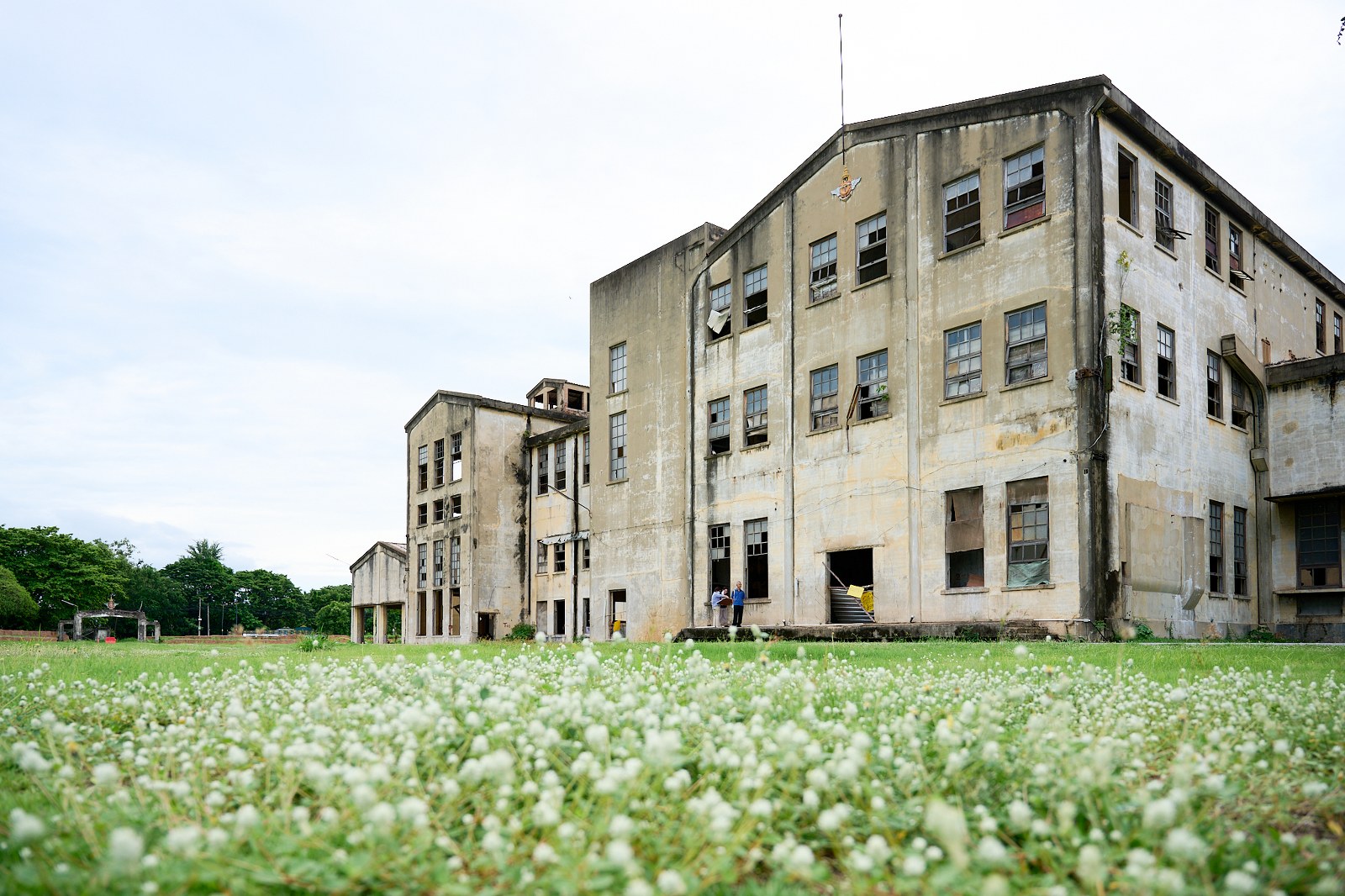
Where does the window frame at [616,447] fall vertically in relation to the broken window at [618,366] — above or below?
below

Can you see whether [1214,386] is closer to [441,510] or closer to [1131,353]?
[1131,353]

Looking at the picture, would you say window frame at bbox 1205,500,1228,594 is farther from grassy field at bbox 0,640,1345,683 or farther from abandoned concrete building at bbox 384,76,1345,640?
grassy field at bbox 0,640,1345,683

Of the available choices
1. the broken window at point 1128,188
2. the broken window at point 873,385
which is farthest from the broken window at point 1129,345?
the broken window at point 873,385

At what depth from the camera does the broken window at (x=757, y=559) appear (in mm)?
25922

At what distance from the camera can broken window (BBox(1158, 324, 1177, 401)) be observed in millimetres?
21781

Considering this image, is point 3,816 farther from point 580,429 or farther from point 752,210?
point 580,429

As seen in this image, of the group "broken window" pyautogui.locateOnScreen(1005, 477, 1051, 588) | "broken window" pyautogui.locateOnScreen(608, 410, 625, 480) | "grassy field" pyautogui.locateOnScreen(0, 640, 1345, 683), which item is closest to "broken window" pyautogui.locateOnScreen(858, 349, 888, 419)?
"broken window" pyautogui.locateOnScreen(1005, 477, 1051, 588)

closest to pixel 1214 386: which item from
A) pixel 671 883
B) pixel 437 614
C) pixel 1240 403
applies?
pixel 1240 403

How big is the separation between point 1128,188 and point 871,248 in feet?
19.0

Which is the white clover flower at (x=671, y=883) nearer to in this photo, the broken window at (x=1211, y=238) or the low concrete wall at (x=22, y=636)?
the broken window at (x=1211, y=238)

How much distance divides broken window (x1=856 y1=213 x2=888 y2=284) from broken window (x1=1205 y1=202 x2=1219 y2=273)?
7.95 m

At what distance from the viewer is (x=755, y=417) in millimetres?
26812

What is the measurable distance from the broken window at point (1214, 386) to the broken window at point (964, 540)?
22.8 feet

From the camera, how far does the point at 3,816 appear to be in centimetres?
394
